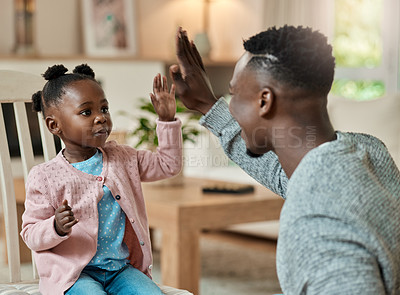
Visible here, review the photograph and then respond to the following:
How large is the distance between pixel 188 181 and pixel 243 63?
Result: 2403 mm

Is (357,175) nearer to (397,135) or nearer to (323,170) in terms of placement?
(323,170)

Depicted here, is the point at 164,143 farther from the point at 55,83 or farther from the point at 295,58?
the point at 295,58

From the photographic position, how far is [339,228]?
→ 91cm

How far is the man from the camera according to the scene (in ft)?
2.98

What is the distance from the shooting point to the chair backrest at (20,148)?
61.4 inches

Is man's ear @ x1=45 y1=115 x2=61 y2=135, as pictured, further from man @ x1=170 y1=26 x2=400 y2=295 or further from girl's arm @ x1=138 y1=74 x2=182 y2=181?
man @ x1=170 y1=26 x2=400 y2=295

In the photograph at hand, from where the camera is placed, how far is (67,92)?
4.60ft

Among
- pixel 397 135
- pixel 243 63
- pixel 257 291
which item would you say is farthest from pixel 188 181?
pixel 243 63

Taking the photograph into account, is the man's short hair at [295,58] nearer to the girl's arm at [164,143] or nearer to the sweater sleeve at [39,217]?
the girl's arm at [164,143]

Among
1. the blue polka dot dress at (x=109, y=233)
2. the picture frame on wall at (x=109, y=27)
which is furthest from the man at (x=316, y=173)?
the picture frame on wall at (x=109, y=27)

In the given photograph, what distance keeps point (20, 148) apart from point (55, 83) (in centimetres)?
25

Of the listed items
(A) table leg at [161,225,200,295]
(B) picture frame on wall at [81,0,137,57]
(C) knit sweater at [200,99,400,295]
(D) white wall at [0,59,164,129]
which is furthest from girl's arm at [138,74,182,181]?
(B) picture frame on wall at [81,0,137,57]

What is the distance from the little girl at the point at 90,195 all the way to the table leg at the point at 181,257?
3.79 ft

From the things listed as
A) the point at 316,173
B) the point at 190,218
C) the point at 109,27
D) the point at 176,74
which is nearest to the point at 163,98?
the point at 176,74
